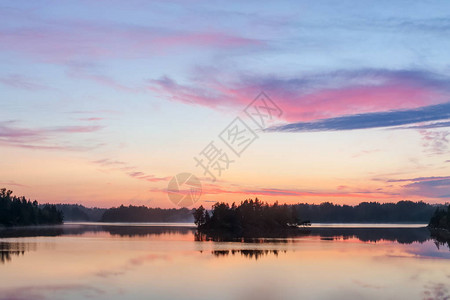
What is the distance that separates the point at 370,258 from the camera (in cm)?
7238

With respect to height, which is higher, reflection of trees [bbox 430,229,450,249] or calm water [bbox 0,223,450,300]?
calm water [bbox 0,223,450,300]

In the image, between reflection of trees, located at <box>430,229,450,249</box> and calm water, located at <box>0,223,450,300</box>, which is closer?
calm water, located at <box>0,223,450,300</box>

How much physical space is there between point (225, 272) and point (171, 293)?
47.5 feet

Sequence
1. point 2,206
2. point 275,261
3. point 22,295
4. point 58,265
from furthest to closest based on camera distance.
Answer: point 2,206 → point 275,261 → point 58,265 → point 22,295

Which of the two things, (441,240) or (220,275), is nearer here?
(220,275)

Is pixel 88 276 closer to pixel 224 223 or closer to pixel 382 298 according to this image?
pixel 382 298

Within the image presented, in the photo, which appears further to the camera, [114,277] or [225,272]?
[225,272]

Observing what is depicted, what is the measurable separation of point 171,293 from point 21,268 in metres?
22.9

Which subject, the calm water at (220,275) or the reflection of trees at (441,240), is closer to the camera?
the calm water at (220,275)

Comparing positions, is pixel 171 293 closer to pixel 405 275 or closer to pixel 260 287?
pixel 260 287

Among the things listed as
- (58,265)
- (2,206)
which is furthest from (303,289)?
(2,206)

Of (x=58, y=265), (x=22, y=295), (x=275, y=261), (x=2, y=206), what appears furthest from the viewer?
(x=2, y=206)

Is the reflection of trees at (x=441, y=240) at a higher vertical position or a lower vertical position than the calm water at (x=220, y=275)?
lower

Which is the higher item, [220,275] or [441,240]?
[220,275]
